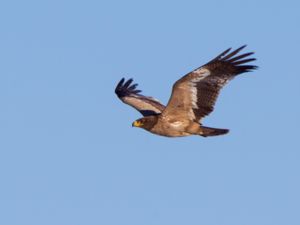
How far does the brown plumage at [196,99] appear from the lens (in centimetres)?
2261

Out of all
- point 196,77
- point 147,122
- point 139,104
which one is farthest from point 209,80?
point 139,104

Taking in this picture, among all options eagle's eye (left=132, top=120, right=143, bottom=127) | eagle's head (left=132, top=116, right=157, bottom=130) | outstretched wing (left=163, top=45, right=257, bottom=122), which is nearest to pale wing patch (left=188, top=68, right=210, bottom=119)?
outstretched wing (left=163, top=45, right=257, bottom=122)

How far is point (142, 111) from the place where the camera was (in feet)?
89.5

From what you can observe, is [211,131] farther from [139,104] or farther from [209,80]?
[139,104]

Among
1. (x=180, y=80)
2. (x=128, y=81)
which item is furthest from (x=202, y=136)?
(x=128, y=81)

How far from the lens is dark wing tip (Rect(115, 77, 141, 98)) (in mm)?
29641

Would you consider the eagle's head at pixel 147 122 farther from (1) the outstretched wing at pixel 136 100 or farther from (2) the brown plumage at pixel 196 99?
(1) the outstretched wing at pixel 136 100

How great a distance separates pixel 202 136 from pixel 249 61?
264 cm

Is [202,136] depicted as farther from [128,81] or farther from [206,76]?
[128,81]

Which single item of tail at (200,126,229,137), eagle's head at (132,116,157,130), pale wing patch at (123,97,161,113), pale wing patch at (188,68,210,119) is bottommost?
tail at (200,126,229,137)

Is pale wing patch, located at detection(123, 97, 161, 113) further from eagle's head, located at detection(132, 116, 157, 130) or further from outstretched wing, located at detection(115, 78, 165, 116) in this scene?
eagle's head, located at detection(132, 116, 157, 130)

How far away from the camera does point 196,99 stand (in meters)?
23.2

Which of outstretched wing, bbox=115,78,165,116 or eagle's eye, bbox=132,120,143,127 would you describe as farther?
outstretched wing, bbox=115,78,165,116

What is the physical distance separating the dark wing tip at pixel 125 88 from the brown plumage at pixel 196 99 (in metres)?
5.02
